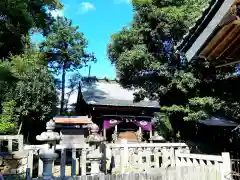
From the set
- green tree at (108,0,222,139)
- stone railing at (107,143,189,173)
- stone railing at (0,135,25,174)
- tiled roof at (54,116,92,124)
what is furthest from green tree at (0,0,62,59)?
stone railing at (107,143,189,173)

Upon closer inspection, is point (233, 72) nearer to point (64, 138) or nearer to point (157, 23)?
point (157, 23)

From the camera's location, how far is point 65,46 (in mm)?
20203

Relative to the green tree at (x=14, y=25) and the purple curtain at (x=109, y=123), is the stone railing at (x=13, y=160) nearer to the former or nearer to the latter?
the green tree at (x=14, y=25)

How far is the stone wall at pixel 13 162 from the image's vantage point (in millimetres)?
7846

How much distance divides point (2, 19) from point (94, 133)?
8.57 m

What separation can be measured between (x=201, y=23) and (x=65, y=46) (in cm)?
1834

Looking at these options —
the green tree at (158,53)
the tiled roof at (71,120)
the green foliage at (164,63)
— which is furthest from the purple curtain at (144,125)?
the tiled roof at (71,120)

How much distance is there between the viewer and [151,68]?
11.6 metres

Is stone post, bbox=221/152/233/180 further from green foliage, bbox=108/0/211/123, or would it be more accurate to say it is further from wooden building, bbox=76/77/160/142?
wooden building, bbox=76/77/160/142

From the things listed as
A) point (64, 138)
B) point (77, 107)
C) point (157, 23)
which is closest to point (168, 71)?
point (157, 23)

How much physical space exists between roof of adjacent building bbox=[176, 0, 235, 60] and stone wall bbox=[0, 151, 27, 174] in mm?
6795

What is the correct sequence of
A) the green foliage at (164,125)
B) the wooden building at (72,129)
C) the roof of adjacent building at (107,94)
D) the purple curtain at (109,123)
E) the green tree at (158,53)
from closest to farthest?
the green tree at (158,53) < the wooden building at (72,129) < the green foliage at (164,125) < the purple curtain at (109,123) < the roof of adjacent building at (107,94)

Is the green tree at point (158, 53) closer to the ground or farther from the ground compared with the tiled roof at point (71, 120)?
farther from the ground

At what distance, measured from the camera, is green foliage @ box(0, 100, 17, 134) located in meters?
10.7
